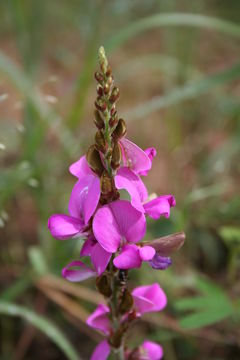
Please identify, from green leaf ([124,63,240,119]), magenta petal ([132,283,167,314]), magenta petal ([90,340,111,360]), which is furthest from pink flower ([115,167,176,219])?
green leaf ([124,63,240,119])

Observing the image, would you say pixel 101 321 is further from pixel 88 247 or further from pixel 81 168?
pixel 81 168

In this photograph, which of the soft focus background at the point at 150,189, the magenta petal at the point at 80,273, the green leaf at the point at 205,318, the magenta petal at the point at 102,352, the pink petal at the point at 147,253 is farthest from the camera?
the soft focus background at the point at 150,189

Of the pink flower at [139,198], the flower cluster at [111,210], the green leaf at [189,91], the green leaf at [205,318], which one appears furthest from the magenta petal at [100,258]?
the green leaf at [189,91]

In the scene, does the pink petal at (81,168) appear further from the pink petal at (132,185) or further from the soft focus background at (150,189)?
the soft focus background at (150,189)

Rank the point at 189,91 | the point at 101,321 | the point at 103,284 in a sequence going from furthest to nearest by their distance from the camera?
the point at 189,91 → the point at 101,321 → the point at 103,284

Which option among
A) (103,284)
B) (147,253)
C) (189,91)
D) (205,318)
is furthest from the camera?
(189,91)

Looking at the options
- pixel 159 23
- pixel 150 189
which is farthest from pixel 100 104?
pixel 150 189
